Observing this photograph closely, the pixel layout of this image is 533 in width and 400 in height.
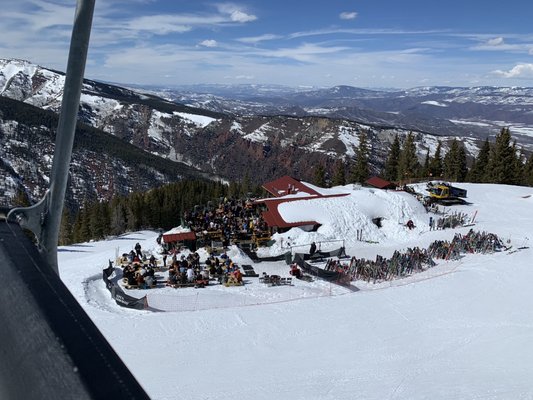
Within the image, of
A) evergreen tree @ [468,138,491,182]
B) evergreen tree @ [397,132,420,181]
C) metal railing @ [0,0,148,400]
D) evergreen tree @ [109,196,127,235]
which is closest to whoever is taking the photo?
metal railing @ [0,0,148,400]

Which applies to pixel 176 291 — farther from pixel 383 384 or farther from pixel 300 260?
pixel 383 384

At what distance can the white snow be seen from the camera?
10820 millimetres

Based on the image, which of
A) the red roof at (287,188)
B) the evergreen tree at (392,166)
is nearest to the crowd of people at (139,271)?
the red roof at (287,188)

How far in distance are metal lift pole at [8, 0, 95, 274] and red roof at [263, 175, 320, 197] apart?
2838cm

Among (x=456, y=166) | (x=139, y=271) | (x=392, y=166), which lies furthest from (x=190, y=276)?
(x=456, y=166)

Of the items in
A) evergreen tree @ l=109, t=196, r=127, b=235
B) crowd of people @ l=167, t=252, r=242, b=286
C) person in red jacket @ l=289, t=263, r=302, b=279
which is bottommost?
evergreen tree @ l=109, t=196, r=127, b=235

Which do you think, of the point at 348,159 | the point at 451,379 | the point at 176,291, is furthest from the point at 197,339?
the point at 348,159

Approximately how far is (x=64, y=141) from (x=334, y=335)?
12665mm

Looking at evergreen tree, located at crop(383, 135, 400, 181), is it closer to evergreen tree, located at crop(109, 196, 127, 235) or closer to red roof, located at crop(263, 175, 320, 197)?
red roof, located at crop(263, 175, 320, 197)

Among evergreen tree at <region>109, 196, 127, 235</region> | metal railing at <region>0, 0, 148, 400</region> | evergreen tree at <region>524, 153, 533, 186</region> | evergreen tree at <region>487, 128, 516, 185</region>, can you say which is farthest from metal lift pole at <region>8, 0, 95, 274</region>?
evergreen tree at <region>524, 153, 533, 186</region>

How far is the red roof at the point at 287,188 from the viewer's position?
32469mm

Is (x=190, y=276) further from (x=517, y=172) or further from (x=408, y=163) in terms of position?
(x=517, y=172)

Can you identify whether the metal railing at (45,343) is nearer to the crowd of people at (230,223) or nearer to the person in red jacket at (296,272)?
the person in red jacket at (296,272)

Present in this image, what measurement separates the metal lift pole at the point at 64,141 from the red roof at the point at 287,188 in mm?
28381
